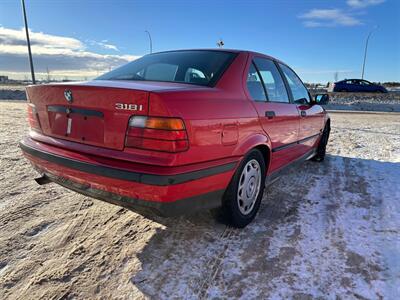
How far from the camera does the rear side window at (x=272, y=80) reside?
134 inches

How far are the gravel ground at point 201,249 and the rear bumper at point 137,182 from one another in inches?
17.6

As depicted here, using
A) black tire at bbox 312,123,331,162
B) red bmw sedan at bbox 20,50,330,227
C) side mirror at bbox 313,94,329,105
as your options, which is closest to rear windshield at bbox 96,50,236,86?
red bmw sedan at bbox 20,50,330,227

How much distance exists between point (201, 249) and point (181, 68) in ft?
5.31

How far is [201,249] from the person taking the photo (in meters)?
2.63

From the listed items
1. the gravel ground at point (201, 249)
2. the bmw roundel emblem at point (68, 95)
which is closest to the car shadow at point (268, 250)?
the gravel ground at point (201, 249)

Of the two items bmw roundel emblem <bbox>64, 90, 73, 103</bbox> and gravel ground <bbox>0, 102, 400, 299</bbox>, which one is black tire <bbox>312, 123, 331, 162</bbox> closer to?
gravel ground <bbox>0, 102, 400, 299</bbox>

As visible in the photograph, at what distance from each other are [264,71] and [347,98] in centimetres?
2379

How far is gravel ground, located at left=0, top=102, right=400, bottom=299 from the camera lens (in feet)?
7.10

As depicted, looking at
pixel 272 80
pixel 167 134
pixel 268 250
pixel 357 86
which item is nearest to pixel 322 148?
pixel 272 80

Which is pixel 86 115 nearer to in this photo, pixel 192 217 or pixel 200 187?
pixel 200 187

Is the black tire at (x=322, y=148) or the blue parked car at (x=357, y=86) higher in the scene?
the blue parked car at (x=357, y=86)

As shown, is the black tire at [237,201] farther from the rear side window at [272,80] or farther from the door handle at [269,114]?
the rear side window at [272,80]

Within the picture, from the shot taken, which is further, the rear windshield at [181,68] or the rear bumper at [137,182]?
the rear windshield at [181,68]

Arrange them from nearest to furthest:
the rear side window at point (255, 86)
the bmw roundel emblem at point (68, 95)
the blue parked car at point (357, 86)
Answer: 1. the bmw roundel emblem at point (68, 95)
2. the rear side window at point (255, 86)
3. the blue parked car at point (357, 86)
